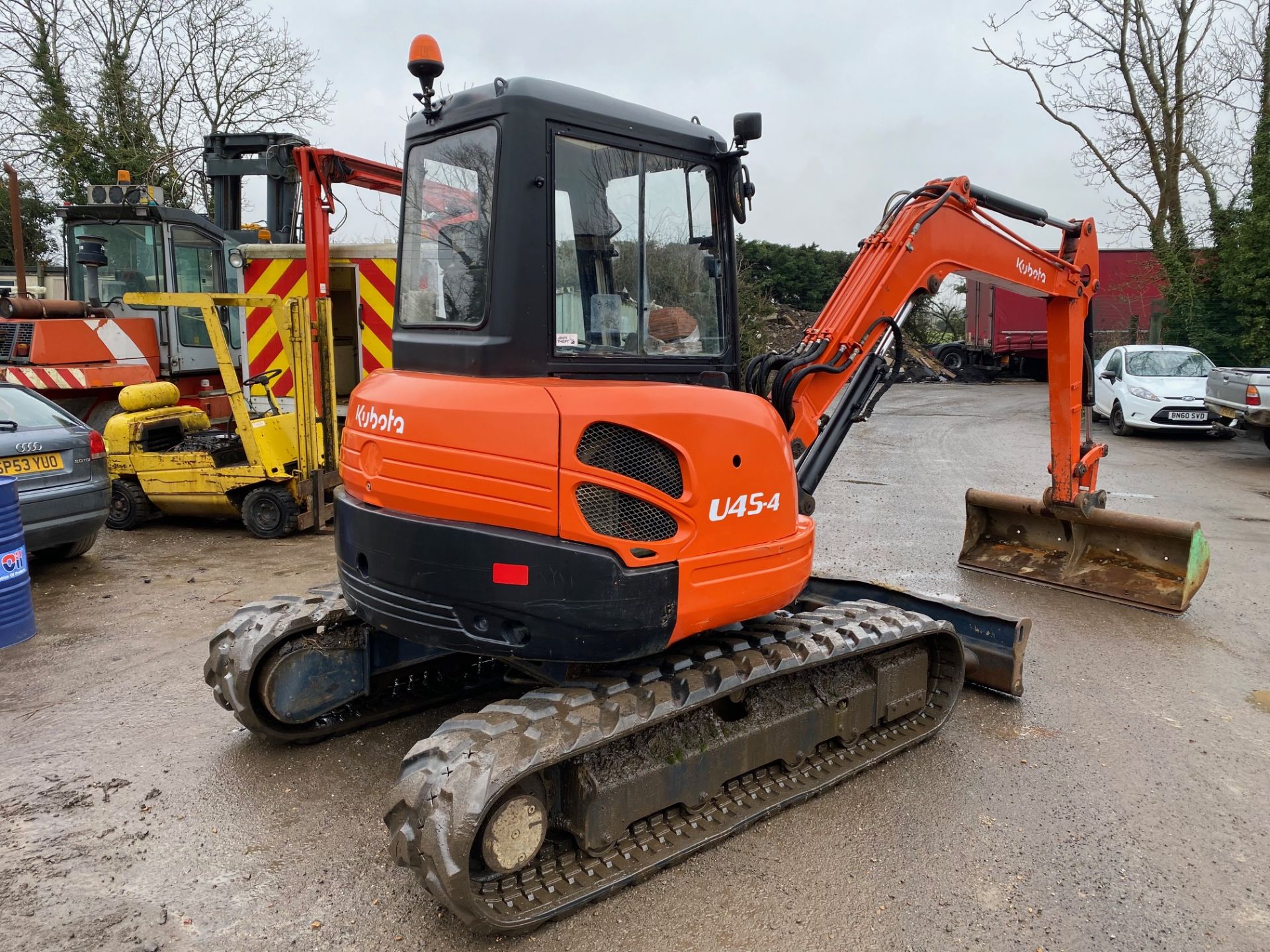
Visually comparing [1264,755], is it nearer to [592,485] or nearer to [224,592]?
[592,485]

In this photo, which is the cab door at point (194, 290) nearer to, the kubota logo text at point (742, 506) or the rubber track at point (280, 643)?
the rubber track at point (280, 643)

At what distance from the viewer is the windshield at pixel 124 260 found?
35.6ft

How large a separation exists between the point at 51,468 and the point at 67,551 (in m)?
1.05

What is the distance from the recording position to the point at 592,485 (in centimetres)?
295

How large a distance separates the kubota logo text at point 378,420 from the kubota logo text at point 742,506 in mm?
1133

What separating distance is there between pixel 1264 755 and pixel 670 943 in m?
3.03

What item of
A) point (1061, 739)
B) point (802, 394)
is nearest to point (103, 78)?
point (802, 394)

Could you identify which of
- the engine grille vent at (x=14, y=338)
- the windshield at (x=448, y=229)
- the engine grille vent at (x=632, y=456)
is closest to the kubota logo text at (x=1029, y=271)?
the engine grille vent at (x=632, y=456)

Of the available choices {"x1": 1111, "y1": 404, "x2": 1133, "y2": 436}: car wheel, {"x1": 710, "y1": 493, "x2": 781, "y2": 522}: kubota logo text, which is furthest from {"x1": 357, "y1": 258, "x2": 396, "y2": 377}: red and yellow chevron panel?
{"x1": 1111, "y1": 404, "x2": 1133, "y2": 436}: car wheel

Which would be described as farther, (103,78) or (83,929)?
(103,78)

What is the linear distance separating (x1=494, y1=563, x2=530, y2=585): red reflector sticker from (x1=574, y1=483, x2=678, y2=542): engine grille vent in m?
0.26

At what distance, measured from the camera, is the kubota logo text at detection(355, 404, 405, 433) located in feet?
10.3

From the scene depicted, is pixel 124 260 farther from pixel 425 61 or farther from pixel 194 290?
pixel 425 61

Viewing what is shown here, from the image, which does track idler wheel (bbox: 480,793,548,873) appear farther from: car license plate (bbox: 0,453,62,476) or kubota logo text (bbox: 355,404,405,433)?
car license plate (bbox: 0,453,62,476)
